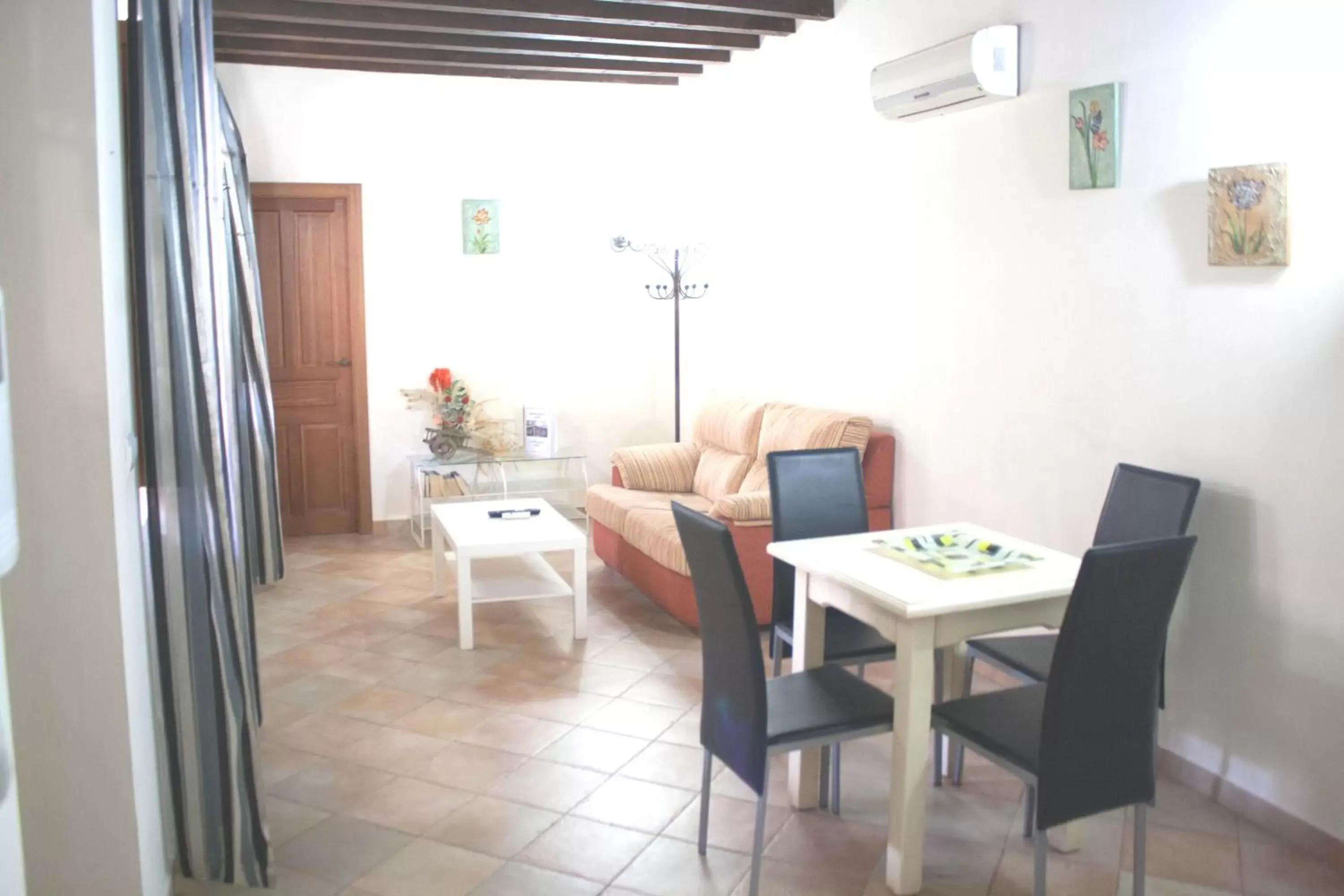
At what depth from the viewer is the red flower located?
20.8ft

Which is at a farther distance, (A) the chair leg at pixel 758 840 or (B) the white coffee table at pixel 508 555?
(B) the white coffee table at pixel 508 555

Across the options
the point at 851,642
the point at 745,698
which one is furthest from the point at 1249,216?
the point at 745,698

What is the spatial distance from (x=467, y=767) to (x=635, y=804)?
1.84ft

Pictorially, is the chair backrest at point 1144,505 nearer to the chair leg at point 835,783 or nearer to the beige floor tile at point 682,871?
the chair leg at point 835,783

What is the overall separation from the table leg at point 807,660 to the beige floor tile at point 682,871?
1.04 feet

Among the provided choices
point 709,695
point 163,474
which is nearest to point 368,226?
point 163,474

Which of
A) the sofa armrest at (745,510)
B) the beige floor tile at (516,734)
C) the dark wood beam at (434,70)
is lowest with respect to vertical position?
the beige floor tile at (516,734)

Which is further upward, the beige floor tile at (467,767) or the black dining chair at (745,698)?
the black dining chair at (745,698)

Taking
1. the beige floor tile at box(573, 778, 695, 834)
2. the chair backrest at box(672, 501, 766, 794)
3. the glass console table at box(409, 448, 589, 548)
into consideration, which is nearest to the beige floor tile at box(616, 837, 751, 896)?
the beige floor tile at box(573, 778, 695, 834)

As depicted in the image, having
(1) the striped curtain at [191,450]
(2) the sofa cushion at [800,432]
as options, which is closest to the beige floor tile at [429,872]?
(1) the striped curtain at [191,450]

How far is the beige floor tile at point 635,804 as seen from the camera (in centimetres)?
297

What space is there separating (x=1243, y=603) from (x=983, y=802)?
874 millimetres

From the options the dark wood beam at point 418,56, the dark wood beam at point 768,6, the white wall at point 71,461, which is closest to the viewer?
the white wall at point 71,461

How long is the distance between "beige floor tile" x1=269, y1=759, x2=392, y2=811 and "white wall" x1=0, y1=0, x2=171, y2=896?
75 cm
